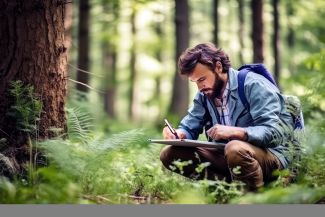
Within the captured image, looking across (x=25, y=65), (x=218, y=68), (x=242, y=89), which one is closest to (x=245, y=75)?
(x=242, y=89)

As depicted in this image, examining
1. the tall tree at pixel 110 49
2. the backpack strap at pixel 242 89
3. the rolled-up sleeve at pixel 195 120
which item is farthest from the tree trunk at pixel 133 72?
the backpack strap at pixel 242 89

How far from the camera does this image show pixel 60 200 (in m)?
4.20

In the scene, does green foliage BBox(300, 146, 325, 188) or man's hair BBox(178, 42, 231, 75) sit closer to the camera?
green foliage BBox(300, 146, 325, 188)

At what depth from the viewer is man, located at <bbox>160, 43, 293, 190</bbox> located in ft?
16.8

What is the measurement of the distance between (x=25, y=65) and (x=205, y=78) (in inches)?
65.5

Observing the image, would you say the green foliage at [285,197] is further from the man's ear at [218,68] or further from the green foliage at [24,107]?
the green foliage at [24,107]

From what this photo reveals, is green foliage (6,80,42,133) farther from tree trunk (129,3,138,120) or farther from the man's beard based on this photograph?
tree trunk (129,3,138,120)

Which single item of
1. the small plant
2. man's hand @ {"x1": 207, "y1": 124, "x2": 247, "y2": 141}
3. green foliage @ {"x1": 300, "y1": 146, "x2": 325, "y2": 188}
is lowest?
green foliage @ {"x1": 300, "y1": 146, "x2": 325, "y2": 188}

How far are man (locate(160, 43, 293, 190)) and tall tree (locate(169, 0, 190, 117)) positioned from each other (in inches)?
274

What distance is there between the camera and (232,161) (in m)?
5.09

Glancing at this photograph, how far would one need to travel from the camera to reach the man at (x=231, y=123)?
513 cm

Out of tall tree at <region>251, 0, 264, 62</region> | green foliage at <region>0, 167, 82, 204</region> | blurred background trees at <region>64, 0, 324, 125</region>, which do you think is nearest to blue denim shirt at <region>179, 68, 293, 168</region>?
green foliage at <region>0, 167, 82, 204</region>

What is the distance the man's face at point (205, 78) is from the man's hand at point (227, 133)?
46 centimetres

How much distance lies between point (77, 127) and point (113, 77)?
15294mm
